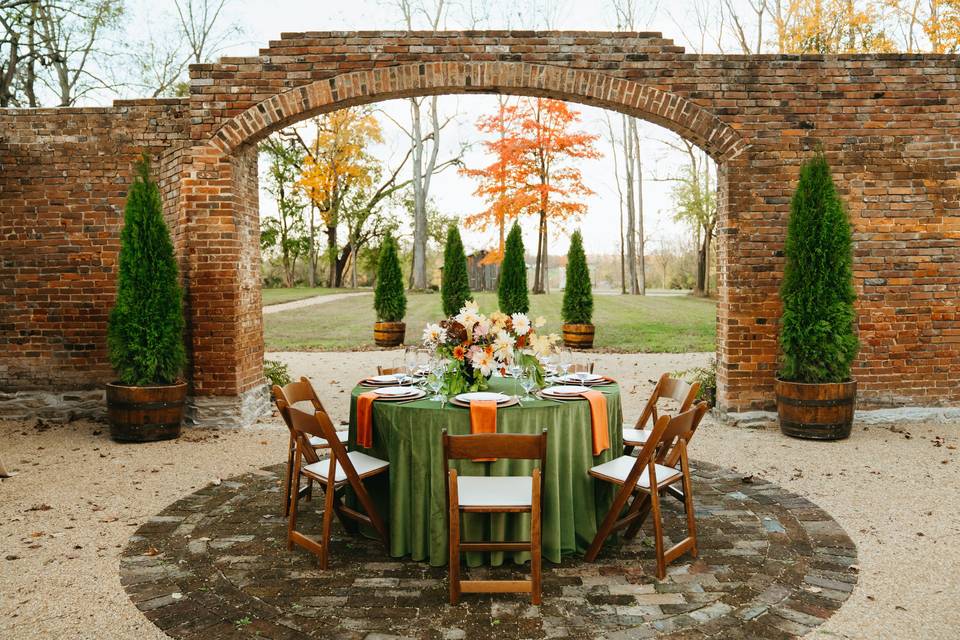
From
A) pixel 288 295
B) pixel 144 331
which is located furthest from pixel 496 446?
pixel 288 295

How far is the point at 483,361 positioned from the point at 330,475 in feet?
3.36

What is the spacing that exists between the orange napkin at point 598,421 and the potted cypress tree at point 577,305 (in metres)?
9.19

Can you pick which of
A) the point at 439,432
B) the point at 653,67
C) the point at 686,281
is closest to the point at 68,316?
the point at 439,432

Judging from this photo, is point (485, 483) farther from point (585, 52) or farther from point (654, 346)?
point (654, 346)

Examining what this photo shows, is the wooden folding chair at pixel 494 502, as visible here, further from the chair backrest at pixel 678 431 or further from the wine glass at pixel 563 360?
the wine glass at pixel 563 360

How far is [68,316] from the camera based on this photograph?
6910 mm

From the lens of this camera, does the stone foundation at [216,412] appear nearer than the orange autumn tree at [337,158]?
Yes

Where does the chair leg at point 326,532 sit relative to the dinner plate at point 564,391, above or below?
below

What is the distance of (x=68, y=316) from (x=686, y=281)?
3439 cm

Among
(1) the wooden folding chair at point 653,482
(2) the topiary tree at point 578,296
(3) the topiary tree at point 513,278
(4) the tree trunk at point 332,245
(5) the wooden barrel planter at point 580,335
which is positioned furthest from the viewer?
(4) the tree trunk at point 332,245

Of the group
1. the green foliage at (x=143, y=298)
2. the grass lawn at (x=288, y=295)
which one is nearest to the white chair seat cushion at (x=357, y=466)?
the green foliage at (x=143, y=298)

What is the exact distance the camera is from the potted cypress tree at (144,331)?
609 cm

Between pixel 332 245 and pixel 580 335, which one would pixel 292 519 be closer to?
pixel 580 335

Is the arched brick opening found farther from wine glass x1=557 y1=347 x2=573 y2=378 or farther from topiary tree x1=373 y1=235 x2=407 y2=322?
topiary tree x1=373 y1=235 x2=407 y2=322
